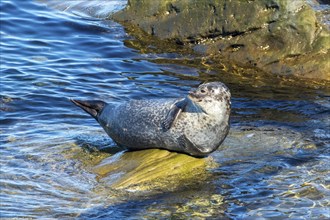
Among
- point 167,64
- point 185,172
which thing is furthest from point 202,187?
point 167,64

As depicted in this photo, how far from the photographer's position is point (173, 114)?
6.69m

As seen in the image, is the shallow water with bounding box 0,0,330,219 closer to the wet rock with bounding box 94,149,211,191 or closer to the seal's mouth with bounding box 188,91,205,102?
the wet rock with bounding box 94,149,211,191

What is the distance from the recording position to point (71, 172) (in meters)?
7.05

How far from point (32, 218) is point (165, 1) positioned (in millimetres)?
7888

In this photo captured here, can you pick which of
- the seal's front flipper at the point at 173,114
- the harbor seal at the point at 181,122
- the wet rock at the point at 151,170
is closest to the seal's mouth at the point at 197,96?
the harbor seal at the point at 181,122

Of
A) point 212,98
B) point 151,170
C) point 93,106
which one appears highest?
point 212,98

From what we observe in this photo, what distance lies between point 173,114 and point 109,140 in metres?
1.46

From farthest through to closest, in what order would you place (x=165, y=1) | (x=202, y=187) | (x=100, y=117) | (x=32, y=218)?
(x=165, y=1)
(x=100, y=117)
(x=202, y=187)
(x=32, y=218)

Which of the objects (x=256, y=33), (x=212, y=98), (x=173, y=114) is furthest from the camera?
(x=256, y=33)

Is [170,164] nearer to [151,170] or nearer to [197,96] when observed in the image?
[151,170]

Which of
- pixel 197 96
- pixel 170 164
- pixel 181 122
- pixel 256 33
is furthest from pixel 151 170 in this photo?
pixel 256 33

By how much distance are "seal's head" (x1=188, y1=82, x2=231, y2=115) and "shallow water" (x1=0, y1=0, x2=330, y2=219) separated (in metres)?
0.60

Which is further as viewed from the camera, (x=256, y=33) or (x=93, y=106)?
(x=256, y=33)

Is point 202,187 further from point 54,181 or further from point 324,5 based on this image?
point 324,5
